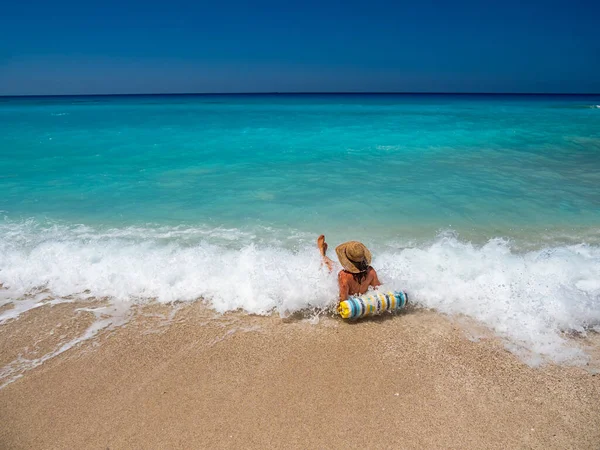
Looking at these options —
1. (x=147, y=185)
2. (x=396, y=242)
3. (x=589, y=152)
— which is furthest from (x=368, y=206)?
(x=589, y=152)

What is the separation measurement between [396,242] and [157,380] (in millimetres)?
4325

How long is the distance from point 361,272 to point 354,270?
106 mm

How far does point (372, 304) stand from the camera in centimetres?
447

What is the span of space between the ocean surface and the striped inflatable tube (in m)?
0.34

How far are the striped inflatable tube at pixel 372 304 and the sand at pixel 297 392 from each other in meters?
0.14

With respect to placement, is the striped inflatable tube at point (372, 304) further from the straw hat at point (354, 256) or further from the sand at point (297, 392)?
the straw hat at point (354, 256)

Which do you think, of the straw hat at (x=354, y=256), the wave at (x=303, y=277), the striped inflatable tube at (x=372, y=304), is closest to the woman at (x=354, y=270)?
the straw hat at (x=354, y=256)

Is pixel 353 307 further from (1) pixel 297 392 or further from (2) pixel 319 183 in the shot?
(2) pixel 319 183

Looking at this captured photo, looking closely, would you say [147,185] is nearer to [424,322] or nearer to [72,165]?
[72,165]

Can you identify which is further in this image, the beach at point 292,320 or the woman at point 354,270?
the woman at point 354,270

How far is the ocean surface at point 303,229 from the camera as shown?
4.88m

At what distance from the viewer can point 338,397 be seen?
11.4ft

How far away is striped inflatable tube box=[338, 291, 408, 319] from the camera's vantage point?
439cm

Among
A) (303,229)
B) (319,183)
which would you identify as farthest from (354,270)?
(319,183)
